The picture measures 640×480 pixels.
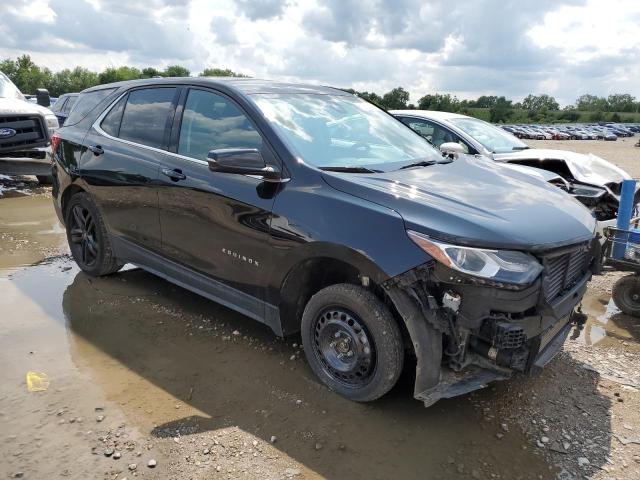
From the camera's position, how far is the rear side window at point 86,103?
4969 millimetres

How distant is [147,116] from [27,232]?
378 cm

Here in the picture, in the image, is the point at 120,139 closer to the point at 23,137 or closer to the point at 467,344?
the point at 467,344

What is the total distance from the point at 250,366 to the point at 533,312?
6.31ft

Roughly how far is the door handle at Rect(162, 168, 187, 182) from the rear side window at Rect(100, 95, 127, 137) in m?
0.96

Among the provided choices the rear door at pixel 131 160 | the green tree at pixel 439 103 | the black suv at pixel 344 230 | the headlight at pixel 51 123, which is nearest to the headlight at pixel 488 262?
the black suv at pixel 344 230

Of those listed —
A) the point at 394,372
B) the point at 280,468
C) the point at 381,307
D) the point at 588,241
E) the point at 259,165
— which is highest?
the point at 259,165

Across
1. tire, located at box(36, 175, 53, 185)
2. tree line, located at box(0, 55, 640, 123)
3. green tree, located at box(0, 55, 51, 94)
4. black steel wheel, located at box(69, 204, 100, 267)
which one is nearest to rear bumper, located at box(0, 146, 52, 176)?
tire, located at box(36, 175, 53, 185)

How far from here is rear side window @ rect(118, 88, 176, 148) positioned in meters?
4.16

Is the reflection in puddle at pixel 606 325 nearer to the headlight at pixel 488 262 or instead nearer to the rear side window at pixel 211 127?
the headlight at pixel 488 262

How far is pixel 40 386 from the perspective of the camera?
336 cm

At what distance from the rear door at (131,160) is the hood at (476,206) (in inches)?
67.6

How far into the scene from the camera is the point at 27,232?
7.02 metres

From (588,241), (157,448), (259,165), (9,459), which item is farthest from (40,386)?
Answer: (588,241)

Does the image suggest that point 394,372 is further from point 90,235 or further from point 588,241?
point 90,235
